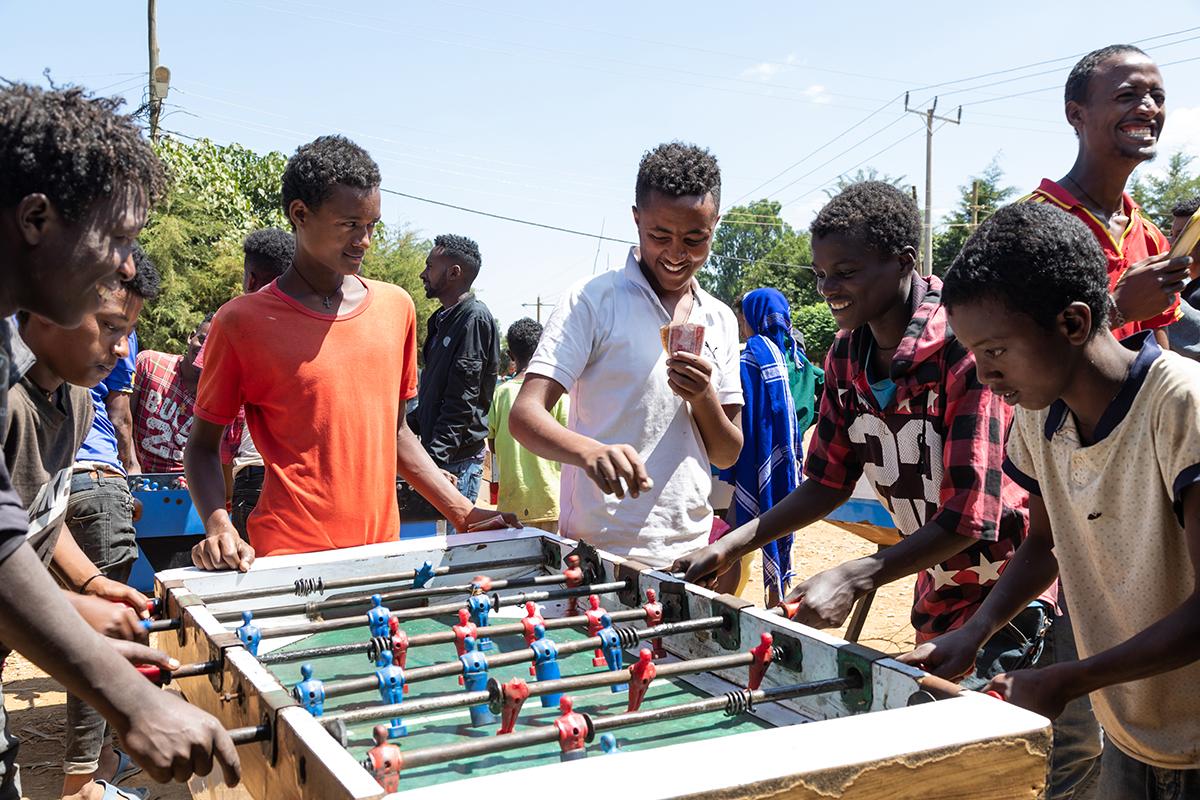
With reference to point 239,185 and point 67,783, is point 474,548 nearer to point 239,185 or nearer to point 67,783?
point 67,783

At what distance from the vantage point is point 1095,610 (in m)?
2.24

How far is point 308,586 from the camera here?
2.96m

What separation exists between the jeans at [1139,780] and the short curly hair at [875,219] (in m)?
1.39

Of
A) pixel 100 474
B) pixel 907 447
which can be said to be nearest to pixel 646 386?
pixel 907 447

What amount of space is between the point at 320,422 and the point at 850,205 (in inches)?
69.5

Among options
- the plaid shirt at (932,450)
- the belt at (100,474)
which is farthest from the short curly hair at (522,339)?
the plaid shirt at (932,450)

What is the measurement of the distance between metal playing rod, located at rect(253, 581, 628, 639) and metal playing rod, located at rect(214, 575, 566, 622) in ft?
0.18

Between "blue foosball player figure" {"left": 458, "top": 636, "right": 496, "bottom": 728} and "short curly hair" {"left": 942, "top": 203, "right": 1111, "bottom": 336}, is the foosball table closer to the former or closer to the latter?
"blue foosball player figure" {"left": 458, "top": 636, "right": 496, "bottom": 728}

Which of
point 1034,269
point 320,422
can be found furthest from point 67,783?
point 1034,269

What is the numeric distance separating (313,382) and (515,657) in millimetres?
1411

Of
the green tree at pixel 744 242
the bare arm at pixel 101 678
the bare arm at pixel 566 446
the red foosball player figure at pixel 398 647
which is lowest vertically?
the red foosball player figure at pixel 398 647

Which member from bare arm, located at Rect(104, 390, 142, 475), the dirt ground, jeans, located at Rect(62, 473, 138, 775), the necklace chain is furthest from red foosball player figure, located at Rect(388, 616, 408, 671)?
bare arm, located at Rect(104, 390, 142, 475)

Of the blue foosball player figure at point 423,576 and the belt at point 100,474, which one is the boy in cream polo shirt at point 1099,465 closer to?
the blue foosball player figure at point 423,576

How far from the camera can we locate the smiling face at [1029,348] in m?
2.07
